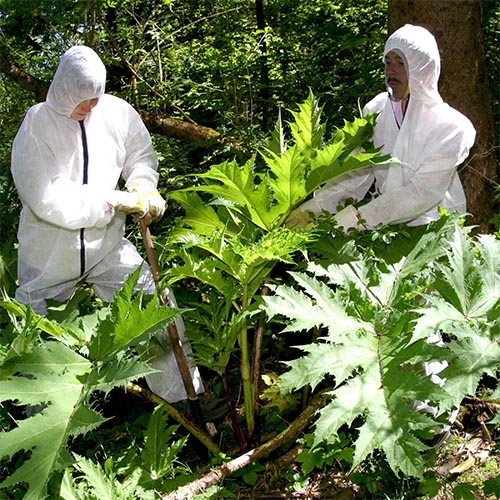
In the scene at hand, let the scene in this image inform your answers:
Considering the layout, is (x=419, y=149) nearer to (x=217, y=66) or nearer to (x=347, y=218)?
(x=347, y=218)

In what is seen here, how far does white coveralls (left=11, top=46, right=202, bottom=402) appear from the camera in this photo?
10.3ft

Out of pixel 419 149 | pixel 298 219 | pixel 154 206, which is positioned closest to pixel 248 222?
pixel 298 219

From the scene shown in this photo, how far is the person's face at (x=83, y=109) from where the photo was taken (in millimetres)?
3258

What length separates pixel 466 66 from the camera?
397cm

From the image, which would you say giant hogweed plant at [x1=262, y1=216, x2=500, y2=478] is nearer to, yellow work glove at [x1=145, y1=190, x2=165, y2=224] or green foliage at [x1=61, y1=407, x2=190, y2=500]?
green foliage at [x1=61, y1=407, x2=190, y2=500]

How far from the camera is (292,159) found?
112 inches

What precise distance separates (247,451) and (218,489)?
438 millimetres

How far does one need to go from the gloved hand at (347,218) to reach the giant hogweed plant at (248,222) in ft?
0.92

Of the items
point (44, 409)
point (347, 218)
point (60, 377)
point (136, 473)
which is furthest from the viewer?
point (347, 218)

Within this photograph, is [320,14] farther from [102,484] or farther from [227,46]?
[102,484]

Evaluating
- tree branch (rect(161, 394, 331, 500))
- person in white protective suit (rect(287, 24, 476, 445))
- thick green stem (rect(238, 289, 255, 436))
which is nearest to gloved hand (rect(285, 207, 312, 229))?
person in white protective suit (rect(287, 24, 476, 445))

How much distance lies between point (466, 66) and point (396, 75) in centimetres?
98

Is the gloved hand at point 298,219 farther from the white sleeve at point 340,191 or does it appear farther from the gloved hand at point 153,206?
the gloved hand at point 153,206

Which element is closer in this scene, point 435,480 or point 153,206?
point 435,480
